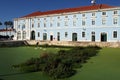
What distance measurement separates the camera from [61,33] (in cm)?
5441

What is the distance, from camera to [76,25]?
51406mm

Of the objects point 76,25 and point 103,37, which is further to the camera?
point 76,25

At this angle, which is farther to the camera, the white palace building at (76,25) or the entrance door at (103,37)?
the entrance door at (103,37)

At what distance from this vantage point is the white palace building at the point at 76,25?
4603 cm

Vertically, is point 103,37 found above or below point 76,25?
below

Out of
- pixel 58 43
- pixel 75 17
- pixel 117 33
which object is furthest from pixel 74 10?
pixel 117 33

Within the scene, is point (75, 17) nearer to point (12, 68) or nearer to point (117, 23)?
point (117, 23)

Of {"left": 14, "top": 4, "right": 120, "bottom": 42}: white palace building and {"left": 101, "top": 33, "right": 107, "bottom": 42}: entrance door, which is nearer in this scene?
{"left": 14, "top": 4, "right": 120, "bottom": 42}: white palace building

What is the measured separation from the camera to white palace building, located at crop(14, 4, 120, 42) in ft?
151

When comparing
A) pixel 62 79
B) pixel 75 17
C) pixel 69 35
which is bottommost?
pixel 62 79

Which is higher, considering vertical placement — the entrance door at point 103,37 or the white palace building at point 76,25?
the white palace building at point 76,25

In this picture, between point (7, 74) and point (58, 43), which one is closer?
point (7, 74)

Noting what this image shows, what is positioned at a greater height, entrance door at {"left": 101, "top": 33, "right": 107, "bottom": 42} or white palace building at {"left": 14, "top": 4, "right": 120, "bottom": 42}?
white palace building at {"left": 14, "top": 4, "right": 120, "bottom": 42}

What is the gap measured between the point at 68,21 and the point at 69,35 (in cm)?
261
